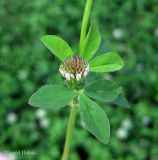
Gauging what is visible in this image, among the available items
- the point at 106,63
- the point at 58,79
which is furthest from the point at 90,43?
the point at 58,79

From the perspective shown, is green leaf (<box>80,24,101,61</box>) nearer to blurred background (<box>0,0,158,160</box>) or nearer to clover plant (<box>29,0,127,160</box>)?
clover plant (<box>29,0,127,160</box>)

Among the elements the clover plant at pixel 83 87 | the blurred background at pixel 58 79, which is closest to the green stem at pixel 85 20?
the clover plant at pixel 83 87

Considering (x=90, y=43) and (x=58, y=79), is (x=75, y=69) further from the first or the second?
(x=58, y=79)

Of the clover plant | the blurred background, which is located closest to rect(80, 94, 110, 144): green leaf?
the clover plant

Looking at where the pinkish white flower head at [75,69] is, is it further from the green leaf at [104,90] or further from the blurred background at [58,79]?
the blurred background at [58,79]

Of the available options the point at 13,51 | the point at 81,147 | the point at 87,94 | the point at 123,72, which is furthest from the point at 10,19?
the point at 87,94

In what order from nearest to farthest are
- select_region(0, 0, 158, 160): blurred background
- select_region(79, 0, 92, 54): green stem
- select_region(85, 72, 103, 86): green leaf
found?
select_region(79, 0, 92, 54): green stem
select_region(85, 72, 103, 86): green leaf
select_region(0, 0, 158, 160): blurred background

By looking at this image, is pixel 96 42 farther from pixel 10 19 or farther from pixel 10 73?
pixel 10 19
